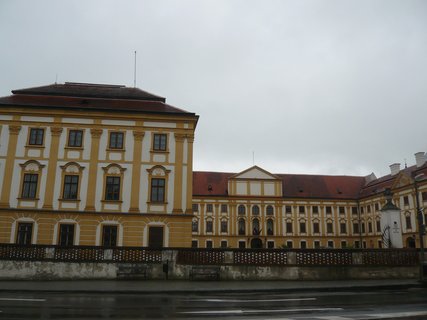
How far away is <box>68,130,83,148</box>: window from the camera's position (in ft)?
100

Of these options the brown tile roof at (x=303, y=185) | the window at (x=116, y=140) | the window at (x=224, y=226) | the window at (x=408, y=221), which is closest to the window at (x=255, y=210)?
the window at (x=224, y=226)

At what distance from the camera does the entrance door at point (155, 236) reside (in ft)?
94.3

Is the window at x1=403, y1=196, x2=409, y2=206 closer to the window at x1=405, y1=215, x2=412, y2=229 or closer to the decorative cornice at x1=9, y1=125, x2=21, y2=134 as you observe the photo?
the window at x1=405, y1=215, x2=412, y2=229

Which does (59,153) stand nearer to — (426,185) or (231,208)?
(231,208)

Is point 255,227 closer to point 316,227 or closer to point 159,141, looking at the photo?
point 316,227

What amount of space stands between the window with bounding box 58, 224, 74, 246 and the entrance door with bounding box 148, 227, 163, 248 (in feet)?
18.4

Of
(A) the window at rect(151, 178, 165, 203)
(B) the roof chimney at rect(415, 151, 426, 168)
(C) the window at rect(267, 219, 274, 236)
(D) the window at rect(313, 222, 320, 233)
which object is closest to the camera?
(A) the window at rect(151, 178, 165, 203)

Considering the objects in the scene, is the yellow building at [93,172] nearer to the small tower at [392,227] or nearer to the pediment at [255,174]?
the small tower at [392,227]

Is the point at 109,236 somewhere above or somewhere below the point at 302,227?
below

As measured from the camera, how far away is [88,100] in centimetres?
3238

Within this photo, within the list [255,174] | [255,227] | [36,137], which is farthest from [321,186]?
[36,137]

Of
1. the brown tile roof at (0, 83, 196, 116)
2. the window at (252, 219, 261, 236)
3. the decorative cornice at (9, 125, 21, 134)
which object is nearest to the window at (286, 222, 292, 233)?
the window at (252, 219, 261, 236)

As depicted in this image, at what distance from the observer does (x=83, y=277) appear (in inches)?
717

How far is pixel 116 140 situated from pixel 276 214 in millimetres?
41054
